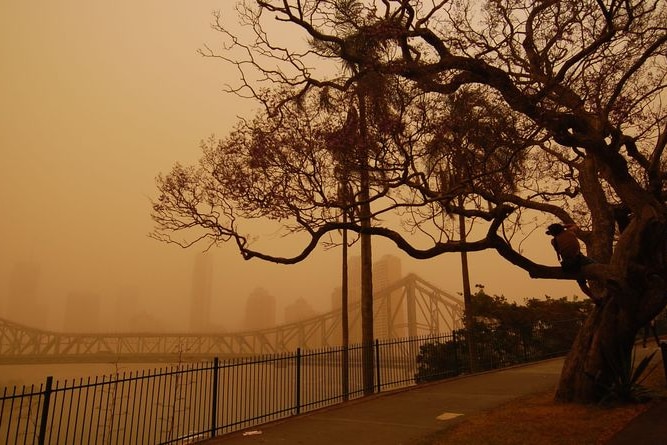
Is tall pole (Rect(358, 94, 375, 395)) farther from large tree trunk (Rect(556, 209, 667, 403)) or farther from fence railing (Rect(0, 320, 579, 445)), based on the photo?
large tree trunk (Rect(556, 209, 667, 403))

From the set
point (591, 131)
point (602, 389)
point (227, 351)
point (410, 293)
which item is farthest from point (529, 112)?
point (227, 351)

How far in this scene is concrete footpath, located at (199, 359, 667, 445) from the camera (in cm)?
829

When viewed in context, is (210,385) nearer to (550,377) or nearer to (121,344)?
(550,377)

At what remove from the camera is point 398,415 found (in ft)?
35.3

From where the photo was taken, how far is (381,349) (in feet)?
53.3

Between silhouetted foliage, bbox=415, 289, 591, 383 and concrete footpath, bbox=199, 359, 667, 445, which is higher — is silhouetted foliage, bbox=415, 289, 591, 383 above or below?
above

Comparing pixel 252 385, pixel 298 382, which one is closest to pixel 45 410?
pixel 298 382

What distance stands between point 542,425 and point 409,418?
275cm

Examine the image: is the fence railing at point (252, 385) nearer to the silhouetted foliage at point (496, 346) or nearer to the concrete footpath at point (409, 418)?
the silhouetted foliage at point (496, 346)

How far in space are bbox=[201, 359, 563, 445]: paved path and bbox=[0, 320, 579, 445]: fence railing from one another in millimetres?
933

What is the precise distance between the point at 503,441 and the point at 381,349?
870cm

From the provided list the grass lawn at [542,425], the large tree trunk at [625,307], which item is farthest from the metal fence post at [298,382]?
the large tree trunk at [625,307]

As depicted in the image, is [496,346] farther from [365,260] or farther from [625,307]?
[625,307]

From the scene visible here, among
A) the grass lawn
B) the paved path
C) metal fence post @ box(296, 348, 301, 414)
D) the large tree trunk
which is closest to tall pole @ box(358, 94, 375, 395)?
the paved path
